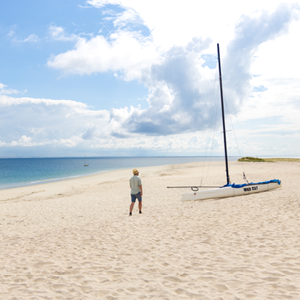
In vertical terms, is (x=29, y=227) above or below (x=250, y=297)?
below

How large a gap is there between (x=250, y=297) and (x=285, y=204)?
7.53 meters

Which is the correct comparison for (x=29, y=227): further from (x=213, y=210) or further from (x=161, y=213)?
(x=213, y=210)

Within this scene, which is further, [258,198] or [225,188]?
[225,188]

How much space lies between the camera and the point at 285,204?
9.88m

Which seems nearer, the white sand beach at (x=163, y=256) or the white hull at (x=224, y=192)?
the white sand beach at (x=163, y=256)

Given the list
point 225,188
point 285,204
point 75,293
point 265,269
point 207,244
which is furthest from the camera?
point 225,188

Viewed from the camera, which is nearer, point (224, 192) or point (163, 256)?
point (163, 256)

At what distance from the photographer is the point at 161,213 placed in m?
10.3

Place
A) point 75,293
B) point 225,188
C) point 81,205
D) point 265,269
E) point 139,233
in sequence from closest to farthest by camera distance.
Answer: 1. point 75,293
2. point 265,269
3. point 139,233
4. point 225,188
5. point 81,205

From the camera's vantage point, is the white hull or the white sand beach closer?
the white sand beach

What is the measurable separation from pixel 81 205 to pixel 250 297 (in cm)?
1261

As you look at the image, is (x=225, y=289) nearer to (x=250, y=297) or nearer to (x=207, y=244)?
(x=250, y=297)

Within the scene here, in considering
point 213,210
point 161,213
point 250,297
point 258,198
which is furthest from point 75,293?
point 258,198

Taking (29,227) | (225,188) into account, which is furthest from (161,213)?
(29,227)
